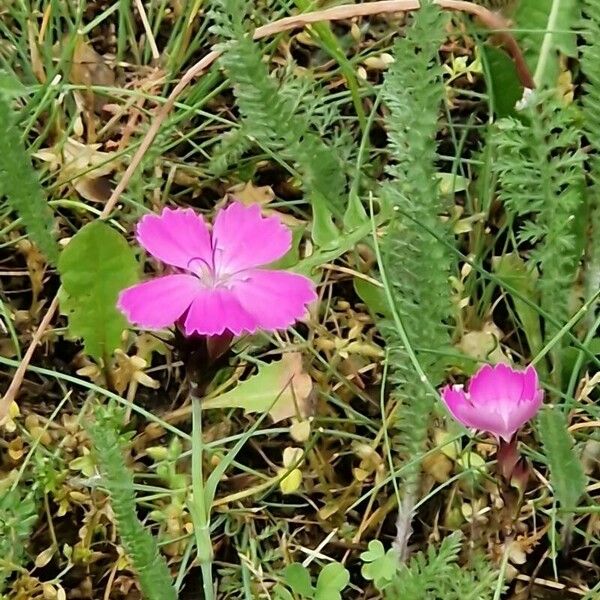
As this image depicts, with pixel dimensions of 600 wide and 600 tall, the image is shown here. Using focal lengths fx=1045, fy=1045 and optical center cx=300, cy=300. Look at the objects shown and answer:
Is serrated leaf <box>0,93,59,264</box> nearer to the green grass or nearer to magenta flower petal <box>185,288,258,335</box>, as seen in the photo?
the green grass

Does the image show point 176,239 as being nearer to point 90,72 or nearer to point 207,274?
point 207,274

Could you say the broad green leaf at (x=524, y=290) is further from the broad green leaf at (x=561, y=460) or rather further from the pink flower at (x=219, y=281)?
the pink flower at (x=219, y=281)

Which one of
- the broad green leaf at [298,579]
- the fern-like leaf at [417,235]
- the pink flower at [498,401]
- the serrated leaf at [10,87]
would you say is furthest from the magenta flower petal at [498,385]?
the serrated leaf at [10,87]

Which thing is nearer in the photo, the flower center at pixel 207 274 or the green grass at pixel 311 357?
the flower center at pixel 207 274

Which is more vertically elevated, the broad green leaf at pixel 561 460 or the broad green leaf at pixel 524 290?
the broad green leaf at pixel 524 290

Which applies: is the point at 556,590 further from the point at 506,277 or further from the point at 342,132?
the point at 342,132

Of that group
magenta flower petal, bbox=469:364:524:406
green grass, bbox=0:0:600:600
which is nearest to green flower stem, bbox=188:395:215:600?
green grass, bbox=0:0:600:600

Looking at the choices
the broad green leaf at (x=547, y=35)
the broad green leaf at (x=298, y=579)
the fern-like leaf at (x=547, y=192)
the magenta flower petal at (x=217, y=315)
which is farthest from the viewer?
the broad green leaf at (x=547, y=35)

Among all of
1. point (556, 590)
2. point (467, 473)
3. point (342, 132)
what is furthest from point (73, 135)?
point (556, 590)
